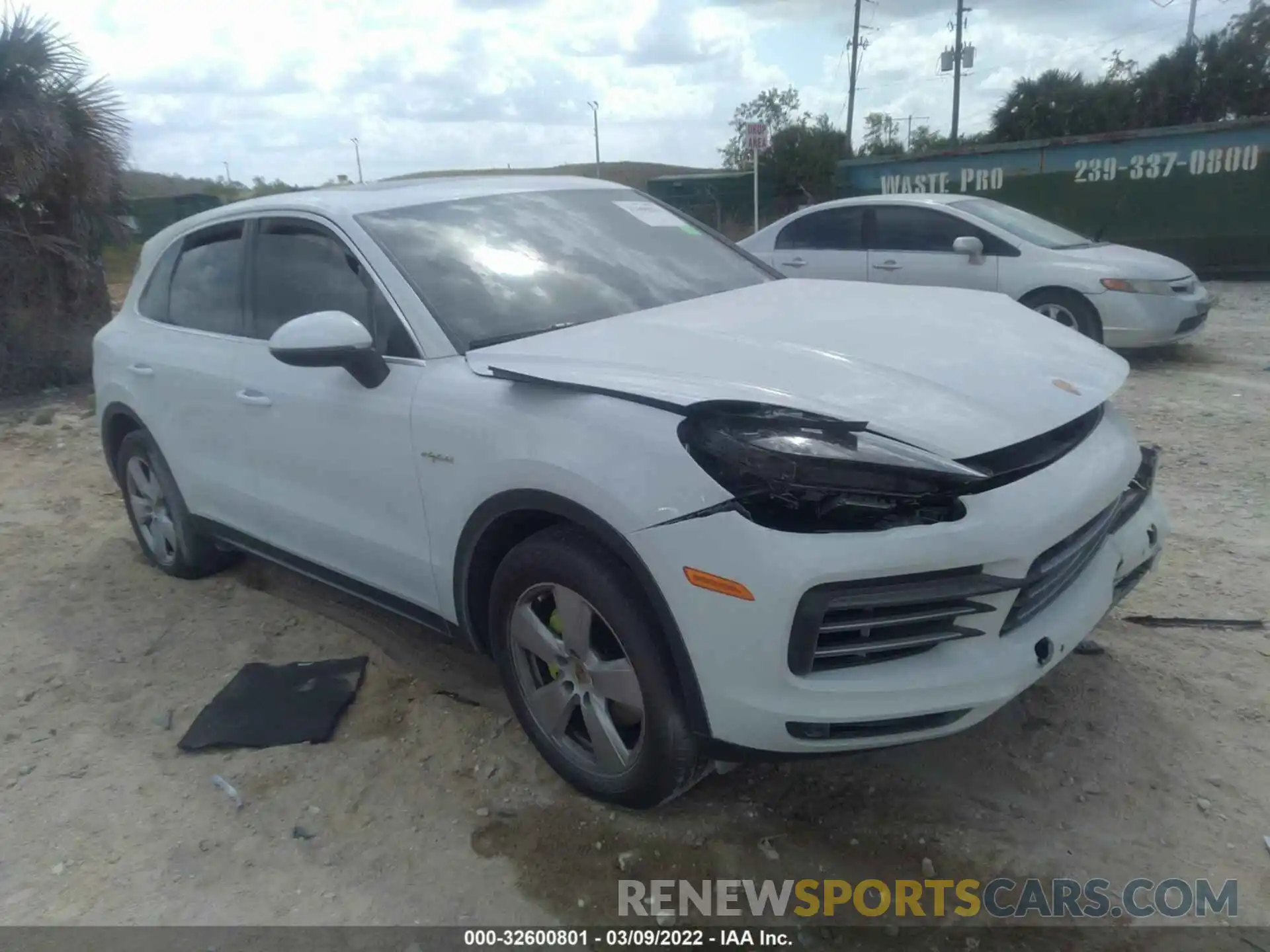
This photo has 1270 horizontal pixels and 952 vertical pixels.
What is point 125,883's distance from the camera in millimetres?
2930

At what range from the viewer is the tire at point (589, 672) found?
104 inches

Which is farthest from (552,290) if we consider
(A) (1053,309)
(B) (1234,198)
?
(B) (1234,198)

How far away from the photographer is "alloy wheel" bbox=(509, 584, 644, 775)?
2771mm

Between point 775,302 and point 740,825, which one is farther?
point 775,302

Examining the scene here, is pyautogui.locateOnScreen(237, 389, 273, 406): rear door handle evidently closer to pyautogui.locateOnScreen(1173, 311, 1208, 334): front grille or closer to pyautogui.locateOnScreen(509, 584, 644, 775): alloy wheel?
pyautogui.locateOnScreen(509, 584, 644, 775): alloy wheel

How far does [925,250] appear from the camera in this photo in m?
9.50

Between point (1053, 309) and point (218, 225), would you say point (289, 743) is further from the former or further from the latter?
point (1053, 309)

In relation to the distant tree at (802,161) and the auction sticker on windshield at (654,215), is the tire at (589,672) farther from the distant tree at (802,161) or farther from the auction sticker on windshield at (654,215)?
the distant tree at (802,161)

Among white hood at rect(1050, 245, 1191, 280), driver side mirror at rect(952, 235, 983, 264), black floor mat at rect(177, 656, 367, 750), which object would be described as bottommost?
black floor mat at rect(177, 656, 367, 750)

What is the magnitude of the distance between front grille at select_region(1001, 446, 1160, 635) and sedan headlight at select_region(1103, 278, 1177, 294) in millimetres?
6147

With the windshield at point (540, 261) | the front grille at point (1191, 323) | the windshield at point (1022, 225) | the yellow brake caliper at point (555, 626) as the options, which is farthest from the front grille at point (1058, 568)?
the windshield at point (1022, 225)

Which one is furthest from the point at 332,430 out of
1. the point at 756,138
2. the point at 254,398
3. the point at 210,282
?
the point at 756,138

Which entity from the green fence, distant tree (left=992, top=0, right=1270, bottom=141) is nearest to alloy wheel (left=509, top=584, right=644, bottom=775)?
the green fence

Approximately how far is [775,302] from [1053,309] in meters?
6.12
